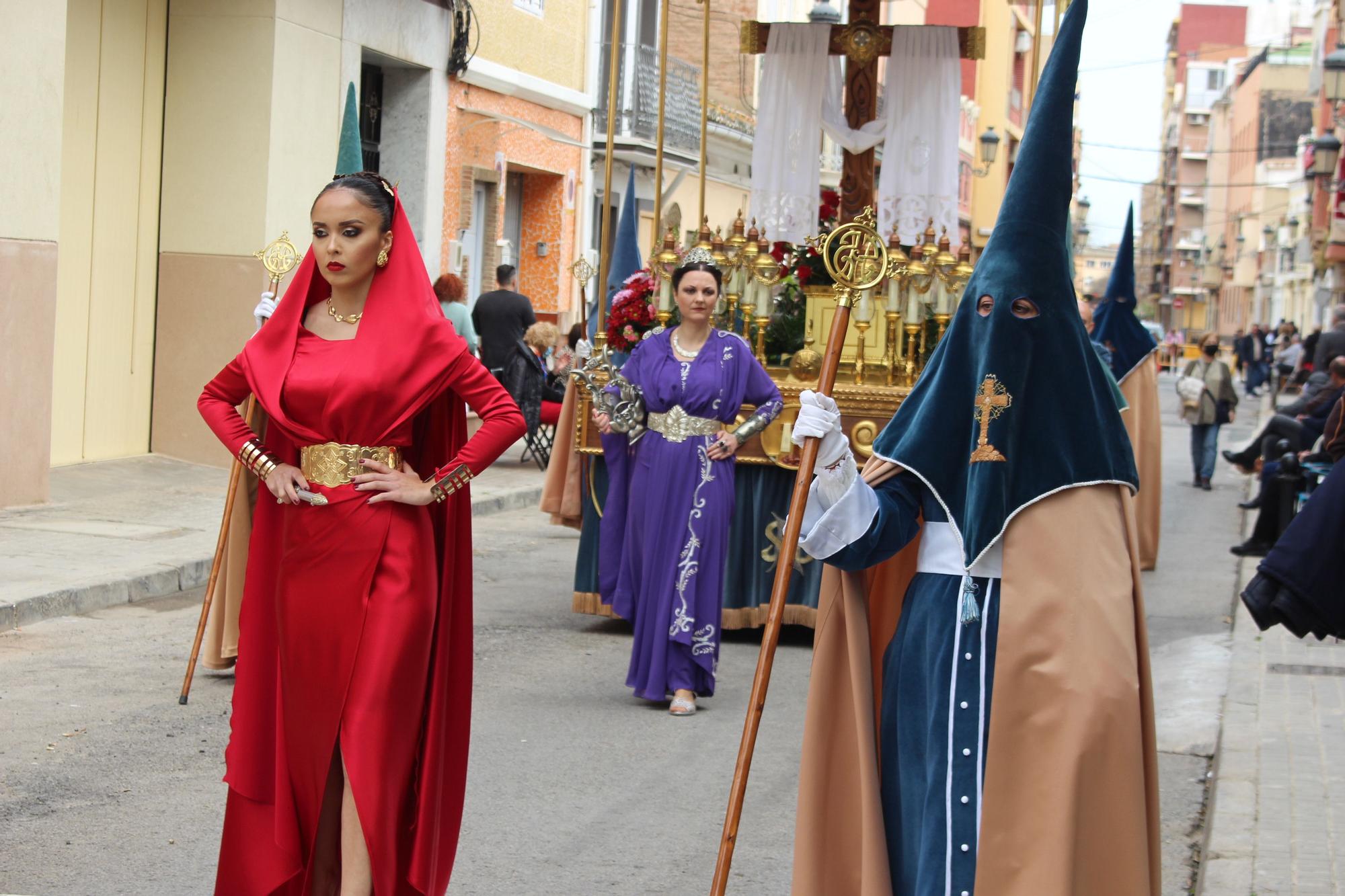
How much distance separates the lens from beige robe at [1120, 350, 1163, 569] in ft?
44.0

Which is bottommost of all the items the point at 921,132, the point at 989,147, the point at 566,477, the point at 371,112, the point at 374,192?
the point at 566,477

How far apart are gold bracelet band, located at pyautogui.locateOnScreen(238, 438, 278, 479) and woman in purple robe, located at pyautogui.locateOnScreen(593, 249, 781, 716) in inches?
135

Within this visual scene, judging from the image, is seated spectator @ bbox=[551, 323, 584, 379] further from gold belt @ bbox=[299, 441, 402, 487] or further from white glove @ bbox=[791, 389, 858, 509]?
A: white glove @ bbox=[791, 389, 858, 509]

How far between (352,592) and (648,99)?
2287 cm

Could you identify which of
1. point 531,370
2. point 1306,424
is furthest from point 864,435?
point 531,370

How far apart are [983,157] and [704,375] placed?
2657 cm

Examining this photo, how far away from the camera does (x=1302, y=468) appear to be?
13172 millimetres

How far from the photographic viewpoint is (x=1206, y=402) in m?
19.3

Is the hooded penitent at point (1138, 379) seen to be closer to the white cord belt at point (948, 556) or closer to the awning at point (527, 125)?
the awning at point (527, 125)

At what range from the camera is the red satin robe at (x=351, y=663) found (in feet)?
14.6

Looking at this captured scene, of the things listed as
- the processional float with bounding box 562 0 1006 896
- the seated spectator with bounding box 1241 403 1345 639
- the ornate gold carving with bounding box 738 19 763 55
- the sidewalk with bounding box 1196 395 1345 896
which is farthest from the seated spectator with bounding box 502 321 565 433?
the seated spectator with bounding box 1241 403 1345 639

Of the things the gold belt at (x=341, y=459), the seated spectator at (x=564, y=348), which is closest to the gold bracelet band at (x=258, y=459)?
the gold belt at (x=341, y=459)

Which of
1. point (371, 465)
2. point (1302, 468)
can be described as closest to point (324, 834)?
point (371, 465)

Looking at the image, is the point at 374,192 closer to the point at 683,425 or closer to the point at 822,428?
the point at 822,428
